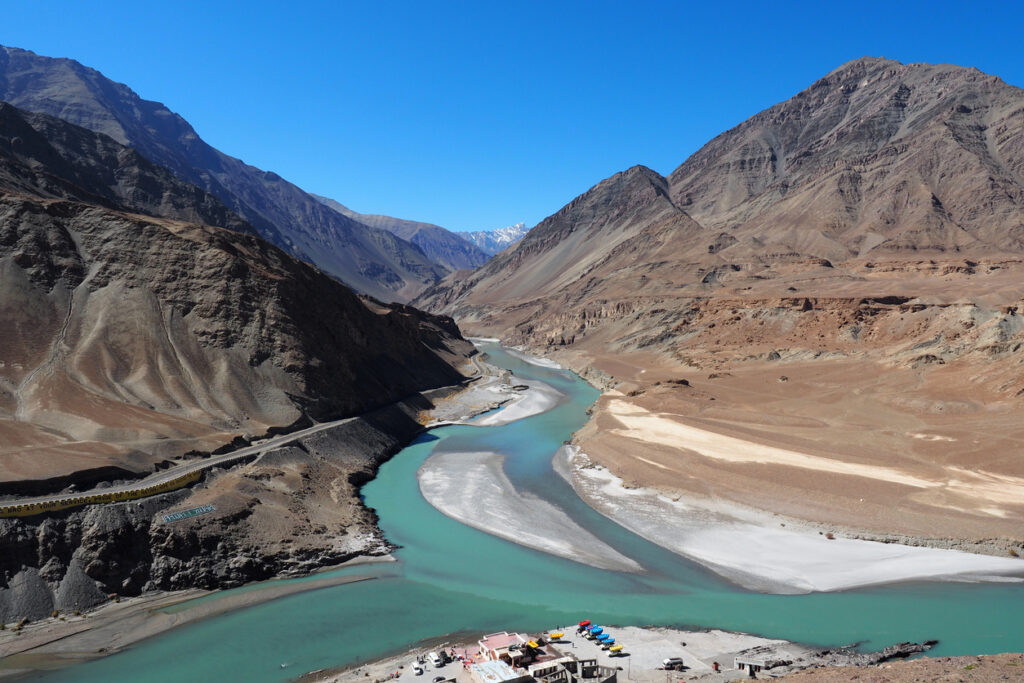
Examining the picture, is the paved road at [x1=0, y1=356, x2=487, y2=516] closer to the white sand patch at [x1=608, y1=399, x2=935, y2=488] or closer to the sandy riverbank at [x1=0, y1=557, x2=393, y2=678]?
the sandy riverbank at [x1=0, y1=557, x2=393, y2=678]

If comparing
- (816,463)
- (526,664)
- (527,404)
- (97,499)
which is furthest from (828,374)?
(97,499)

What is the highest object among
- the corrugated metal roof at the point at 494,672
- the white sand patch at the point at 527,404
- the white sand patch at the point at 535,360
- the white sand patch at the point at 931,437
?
the white sand patch at the point at 535,360

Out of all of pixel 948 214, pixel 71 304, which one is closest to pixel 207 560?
pixel 71 304

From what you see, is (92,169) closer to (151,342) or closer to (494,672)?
(151,342)

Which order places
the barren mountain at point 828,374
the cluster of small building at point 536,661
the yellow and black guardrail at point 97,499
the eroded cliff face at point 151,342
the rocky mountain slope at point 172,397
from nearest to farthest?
the cluster of small building at point 536,661, the yellow and black guardrail at point 97,499, the rocky mountain slope at point 172,397, the eroded cliff face at point 151,342, the barren mountain at point 828,374

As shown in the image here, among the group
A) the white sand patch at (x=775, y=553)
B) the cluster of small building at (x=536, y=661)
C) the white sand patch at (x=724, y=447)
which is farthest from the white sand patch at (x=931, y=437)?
the cluster of small building at (x=536, y=661)

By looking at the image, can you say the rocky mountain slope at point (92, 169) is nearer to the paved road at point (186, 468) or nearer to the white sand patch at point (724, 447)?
the paved road at point (186, 468)

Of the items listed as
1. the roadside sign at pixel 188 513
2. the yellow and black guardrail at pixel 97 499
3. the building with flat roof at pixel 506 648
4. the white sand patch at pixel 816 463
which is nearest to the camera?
the building with flat roof at pixel 506 648
